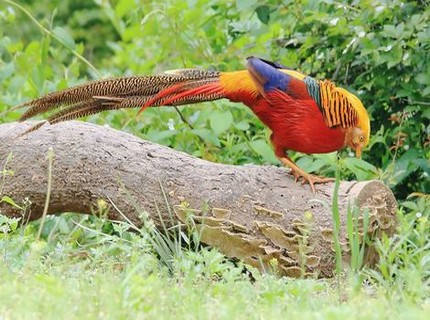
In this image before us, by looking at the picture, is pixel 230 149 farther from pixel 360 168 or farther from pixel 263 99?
pixel 263 99

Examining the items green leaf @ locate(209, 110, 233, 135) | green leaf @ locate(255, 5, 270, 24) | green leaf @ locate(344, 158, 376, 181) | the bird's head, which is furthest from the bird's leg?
green leaf @ locate(255, 5, 270, 24)

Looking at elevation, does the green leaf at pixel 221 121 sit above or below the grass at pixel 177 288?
below

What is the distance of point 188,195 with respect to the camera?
4.90 meters

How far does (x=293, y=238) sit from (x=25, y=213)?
50.2 inches

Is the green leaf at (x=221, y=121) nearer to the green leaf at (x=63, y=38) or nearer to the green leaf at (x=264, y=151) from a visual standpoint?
the green leaf at (x=264, y=151)

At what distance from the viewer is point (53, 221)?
6.04m

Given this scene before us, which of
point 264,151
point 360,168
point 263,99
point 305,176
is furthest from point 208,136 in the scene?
point 305,176

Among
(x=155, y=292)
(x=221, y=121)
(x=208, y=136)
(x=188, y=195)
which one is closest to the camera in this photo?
(x=155, y=292)

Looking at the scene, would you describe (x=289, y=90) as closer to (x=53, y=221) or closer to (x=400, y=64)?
(x=400, y=64)

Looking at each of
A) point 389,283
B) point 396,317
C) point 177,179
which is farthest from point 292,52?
point 396,317

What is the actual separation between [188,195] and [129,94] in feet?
1.98

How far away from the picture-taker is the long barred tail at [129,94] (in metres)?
5.06

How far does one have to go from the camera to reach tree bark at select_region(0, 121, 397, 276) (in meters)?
4.85

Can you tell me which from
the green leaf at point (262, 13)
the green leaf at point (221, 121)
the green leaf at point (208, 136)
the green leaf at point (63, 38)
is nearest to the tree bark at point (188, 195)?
the green leaf at point (221, 121)
